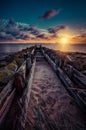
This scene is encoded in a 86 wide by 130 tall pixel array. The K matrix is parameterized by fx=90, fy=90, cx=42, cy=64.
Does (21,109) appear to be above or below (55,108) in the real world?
above

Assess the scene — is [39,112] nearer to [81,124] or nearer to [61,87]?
[81,124]

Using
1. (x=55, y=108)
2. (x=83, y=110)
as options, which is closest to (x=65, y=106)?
(x=55, y=108)

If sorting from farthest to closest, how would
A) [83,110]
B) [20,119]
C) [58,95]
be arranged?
[58,95] < [83,110] < [20,119]

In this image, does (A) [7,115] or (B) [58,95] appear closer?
(A) [7,115]

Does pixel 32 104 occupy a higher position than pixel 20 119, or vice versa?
pixel 20 119

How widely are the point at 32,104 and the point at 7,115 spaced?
2.82 feet

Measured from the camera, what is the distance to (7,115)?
7.89ft

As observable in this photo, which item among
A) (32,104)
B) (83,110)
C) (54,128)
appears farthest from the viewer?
(32,104)

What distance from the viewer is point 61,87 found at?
4.02 metres

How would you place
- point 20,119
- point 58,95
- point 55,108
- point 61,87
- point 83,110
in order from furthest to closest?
point 61,87 < point 58,95 < point 55,108 < point 83,110 < point 20,119

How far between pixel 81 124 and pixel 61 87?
1.81m

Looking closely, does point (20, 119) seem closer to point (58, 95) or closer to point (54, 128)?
point (54, 128)

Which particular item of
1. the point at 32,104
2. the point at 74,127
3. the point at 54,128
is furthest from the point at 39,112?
the point at 74,127

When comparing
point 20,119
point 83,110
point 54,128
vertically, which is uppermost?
point 20,119
